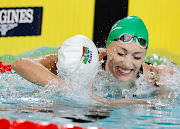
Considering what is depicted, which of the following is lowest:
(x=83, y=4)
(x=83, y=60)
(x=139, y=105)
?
(x=139, y=105)

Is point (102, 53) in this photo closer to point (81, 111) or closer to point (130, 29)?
point (130, 29)

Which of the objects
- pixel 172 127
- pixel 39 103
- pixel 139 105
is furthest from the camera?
pixel 139 105

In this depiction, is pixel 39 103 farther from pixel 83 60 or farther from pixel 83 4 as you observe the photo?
pixel 83 4

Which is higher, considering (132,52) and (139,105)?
(132,52)

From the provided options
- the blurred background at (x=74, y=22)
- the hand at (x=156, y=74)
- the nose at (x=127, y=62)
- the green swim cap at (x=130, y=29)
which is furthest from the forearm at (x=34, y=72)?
the blurred background at (x=74, y=22)

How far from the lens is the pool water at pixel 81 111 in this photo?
159 centimetres

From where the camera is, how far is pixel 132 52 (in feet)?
8.38

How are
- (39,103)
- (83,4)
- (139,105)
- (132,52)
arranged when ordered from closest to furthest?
(39,103) → (139,105) → (132,52) → (83,4)

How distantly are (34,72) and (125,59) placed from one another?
0.83 metres

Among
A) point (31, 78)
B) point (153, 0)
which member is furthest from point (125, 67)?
point (153, 0)

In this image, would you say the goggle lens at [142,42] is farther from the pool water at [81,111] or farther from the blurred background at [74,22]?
the blurred background at [74,22]

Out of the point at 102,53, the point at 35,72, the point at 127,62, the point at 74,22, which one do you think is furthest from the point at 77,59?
the point at 74,22

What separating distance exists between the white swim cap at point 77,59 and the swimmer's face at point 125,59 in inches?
16.0

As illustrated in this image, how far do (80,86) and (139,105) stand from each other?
1.49 ft
